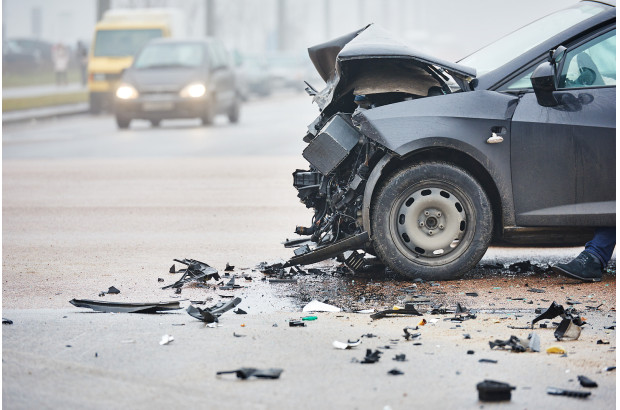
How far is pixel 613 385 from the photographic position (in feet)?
15.8

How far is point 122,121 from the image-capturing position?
2602 centimetres

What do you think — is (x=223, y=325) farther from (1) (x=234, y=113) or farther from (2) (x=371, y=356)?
(1) (x=234, y=113)

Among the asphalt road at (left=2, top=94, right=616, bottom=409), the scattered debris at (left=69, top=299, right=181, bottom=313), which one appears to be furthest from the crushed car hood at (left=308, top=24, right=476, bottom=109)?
the scattered debris at (left=69, top=299, right=181, bottom=313)

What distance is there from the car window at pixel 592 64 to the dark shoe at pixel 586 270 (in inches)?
46.1

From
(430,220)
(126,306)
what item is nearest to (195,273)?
(126,306)

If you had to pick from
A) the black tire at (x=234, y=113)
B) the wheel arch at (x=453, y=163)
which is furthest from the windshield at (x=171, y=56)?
the wheel arch at (x=453, y=163)

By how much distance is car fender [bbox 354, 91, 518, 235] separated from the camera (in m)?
7.27

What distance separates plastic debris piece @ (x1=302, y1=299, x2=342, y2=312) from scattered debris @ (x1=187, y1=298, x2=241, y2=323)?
1.40ft

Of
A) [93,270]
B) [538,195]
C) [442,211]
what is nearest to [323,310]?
[442,211]

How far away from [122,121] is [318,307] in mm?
20103

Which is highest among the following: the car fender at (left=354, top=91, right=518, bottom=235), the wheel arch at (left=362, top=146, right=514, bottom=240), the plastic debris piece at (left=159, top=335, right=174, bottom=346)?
the car fender at (left=354, top=91, right=518, bottom=235)

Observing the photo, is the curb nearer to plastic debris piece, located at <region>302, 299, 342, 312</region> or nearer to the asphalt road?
the asphalt road

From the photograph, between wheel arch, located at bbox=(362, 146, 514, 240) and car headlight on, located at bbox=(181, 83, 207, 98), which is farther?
car headlight on, located at bbox=(181, 83, 207, 98)

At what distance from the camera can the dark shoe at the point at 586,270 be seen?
7.41 metres
